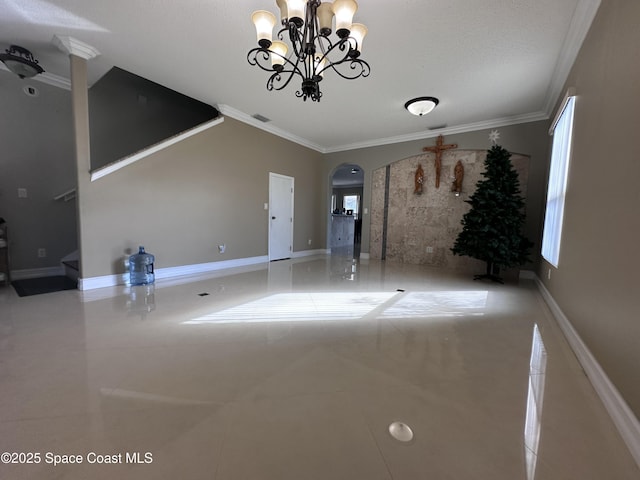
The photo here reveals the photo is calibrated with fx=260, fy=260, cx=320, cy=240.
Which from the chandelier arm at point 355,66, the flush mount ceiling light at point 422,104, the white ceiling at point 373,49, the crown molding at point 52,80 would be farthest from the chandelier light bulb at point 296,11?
the crown molding at point 52,80

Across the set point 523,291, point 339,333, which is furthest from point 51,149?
point 523,291

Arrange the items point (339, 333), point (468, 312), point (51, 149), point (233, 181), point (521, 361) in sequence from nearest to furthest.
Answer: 1. point (521, 361)
2. point (339, 333)
3. point (468, 312)
4. point (51, 149)
5. point (233, 181)

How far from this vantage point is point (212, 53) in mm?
2990

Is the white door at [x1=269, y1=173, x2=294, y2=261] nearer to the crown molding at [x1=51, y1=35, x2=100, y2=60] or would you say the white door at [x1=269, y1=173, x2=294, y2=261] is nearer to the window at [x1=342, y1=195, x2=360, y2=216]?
the crown molding at [x1=51, y1=35, x2=100, y2=60]

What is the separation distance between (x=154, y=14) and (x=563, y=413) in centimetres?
420

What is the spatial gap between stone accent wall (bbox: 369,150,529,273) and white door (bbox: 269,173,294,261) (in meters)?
1.98

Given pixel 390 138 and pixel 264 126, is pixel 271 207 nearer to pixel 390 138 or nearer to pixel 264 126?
pixel 264 126

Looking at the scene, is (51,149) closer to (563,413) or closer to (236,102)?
(236,102)

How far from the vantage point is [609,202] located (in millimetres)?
1642

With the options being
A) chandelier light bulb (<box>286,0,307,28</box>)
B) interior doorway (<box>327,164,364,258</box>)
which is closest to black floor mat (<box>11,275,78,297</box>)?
chandelier light bulb (<box>286,0,307,28</box>)

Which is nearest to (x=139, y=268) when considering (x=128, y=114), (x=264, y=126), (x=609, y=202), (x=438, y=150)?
(x=128, y=114)

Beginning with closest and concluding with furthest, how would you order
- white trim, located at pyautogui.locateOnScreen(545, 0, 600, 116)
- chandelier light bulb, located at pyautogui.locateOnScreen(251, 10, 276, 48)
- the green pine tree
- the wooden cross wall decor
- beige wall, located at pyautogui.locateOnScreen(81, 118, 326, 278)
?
chandelier light bulb, located at pyautogui.locateOnScreen(251, 10, 276, 48) → white trim, located at pyautogui.locateOnScreen(545, 0, 600, 116) → beige wall, located at pyautogui.locateOnScreen(81, 118, 326, 278) → the green pine tree → the wooden cross wall decor

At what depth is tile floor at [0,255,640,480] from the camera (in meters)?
1.00

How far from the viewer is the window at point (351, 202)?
13.7 meters
